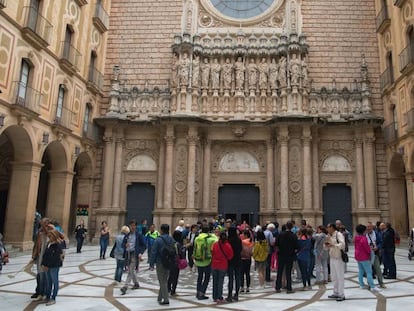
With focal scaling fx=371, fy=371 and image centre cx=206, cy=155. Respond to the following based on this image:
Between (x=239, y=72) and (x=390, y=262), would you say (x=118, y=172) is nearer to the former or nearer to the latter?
(x=239, y=72)

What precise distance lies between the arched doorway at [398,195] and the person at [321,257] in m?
13.1

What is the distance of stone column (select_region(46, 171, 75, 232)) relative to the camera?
1930 cm

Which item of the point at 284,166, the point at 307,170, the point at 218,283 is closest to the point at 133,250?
the point at 218,283

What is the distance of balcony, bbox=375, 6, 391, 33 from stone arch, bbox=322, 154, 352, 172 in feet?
26.8

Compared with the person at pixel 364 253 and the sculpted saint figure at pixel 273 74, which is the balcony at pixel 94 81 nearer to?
the sculpted saint figure at pixel 273 74

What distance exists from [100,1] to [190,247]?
18955 millimetres

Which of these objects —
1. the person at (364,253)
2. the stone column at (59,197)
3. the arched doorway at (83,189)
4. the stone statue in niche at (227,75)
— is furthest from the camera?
the stone statue in niche at (227,75)

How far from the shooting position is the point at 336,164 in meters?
22.5

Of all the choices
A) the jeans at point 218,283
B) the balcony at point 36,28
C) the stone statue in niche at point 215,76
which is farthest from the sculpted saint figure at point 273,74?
the jeans at point 218,283

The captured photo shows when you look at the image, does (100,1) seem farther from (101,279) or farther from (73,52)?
(101,279)

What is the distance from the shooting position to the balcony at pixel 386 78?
21500 mm

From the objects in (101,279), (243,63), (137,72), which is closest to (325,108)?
(243,63)

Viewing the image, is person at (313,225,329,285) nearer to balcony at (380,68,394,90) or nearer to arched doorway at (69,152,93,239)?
balcony at (380,68,394,90)

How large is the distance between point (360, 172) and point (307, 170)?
10.9ft
